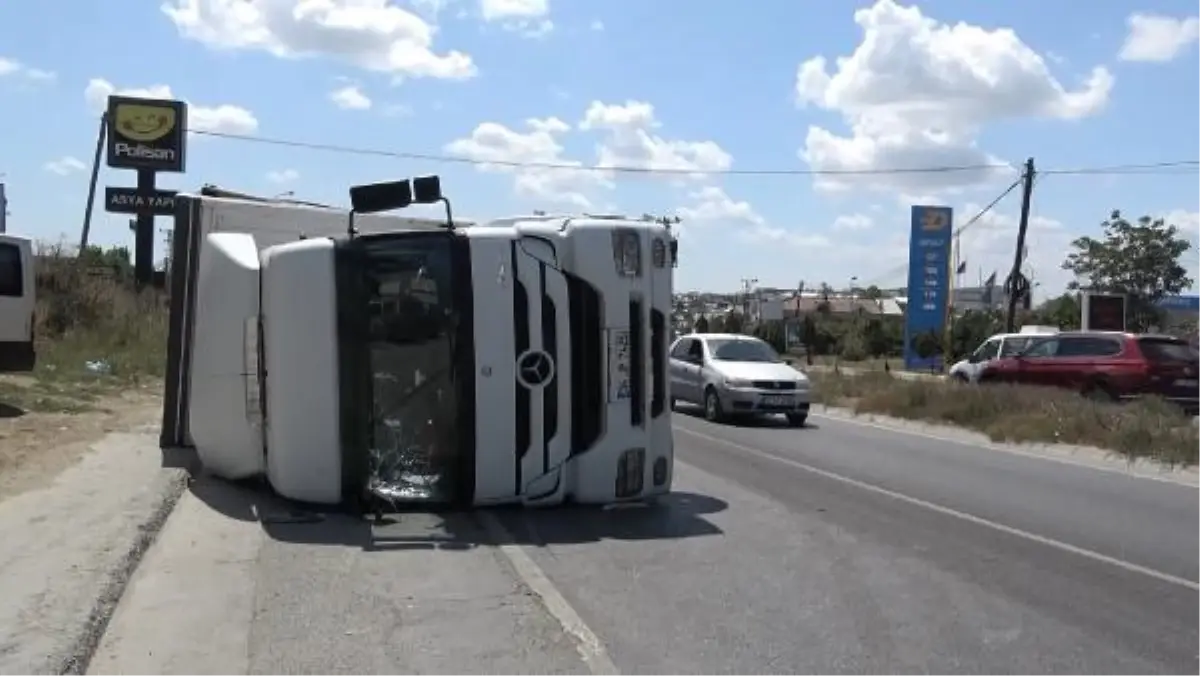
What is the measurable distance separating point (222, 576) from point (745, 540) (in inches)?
150

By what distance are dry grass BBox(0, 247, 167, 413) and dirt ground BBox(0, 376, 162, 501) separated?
7cm

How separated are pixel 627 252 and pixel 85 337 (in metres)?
23.7

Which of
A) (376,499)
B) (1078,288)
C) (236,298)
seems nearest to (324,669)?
(376,499)

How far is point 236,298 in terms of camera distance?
10.5m

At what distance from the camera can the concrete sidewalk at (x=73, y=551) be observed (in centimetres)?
618

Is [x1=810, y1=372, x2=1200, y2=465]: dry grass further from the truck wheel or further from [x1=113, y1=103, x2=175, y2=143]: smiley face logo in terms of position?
[x1=113, y1=103, x2=175, y2=143]: smiley face logo

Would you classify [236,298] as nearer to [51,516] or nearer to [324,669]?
[51,516]

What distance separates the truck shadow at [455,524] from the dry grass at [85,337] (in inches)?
345

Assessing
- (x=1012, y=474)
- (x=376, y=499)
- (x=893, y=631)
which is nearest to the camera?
(x=893, y=631)

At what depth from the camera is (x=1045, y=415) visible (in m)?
21.1

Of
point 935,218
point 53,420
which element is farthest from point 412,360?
point 935,218

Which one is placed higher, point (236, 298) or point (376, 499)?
point (236, 298)

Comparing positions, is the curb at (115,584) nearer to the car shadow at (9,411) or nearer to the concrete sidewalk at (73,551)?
the concrete sidewalk at (73,551)

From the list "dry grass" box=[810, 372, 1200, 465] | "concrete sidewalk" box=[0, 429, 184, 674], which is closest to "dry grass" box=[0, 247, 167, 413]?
"concrete sidewalk" box=[0, 429, 184, 674]
